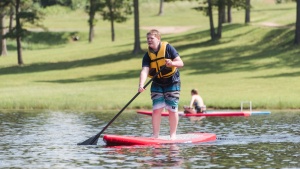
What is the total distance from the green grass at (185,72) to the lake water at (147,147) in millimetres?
7212

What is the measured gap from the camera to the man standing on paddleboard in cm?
2239

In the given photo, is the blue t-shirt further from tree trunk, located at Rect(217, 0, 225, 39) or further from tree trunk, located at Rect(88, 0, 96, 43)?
tree trunk, located at Rect(88, 0, 96, 43)

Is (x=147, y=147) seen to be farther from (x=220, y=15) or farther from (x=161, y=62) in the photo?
(x=220, y=15)

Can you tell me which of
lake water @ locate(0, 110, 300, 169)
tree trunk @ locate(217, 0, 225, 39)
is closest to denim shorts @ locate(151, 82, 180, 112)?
lake water @ locate(0, 110, 300, 169)

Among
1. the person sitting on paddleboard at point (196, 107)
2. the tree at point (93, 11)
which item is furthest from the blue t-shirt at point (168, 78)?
the tree at point (93, 11)

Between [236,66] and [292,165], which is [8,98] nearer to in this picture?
[236,66]

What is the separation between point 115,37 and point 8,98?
56.3m

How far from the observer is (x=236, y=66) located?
60.6m

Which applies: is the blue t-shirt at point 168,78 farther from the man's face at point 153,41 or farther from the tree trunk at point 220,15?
the tree trunk at point 220,15

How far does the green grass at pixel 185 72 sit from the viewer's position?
138ft

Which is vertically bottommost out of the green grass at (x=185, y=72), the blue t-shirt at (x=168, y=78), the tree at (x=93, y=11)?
the green grass at (x=185, y=72)

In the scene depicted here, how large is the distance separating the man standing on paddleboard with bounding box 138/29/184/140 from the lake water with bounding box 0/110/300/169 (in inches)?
41.9

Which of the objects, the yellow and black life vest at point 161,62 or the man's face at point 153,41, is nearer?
the man's face at point 153,41

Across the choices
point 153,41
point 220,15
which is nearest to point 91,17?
point 220,15
